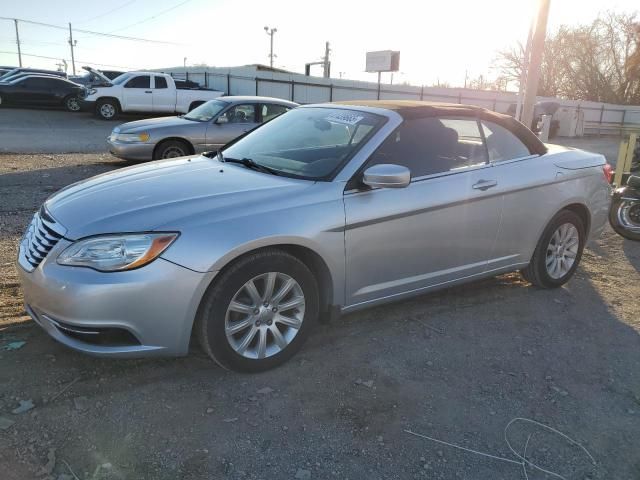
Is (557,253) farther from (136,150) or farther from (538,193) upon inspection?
(136,150)

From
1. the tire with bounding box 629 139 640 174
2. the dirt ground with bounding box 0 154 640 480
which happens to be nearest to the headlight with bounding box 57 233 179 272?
the dirt ground with bounding box 0 154 640 480

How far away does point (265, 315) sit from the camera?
3186 mm

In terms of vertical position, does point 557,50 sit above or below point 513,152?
above

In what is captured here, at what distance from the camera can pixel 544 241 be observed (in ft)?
15.2

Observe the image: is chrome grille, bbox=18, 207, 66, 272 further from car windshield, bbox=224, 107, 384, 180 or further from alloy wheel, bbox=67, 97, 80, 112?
alloy wheel, bbox=67, 97, 80, 112

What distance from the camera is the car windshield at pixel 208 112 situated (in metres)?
10.1

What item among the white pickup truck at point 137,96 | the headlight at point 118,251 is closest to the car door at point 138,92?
the white pickup truck at point 137,96

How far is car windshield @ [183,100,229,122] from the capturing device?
10073 mm

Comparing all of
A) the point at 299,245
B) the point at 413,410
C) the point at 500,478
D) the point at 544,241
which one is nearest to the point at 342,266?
the point at 299,245

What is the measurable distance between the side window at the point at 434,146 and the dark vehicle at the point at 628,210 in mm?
3562

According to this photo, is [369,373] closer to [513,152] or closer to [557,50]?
[513,152]

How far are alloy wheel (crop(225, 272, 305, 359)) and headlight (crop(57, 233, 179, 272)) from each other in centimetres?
52

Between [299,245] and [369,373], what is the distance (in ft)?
2.98

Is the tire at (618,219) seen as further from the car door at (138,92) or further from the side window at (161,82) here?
the car door at (138,92)
